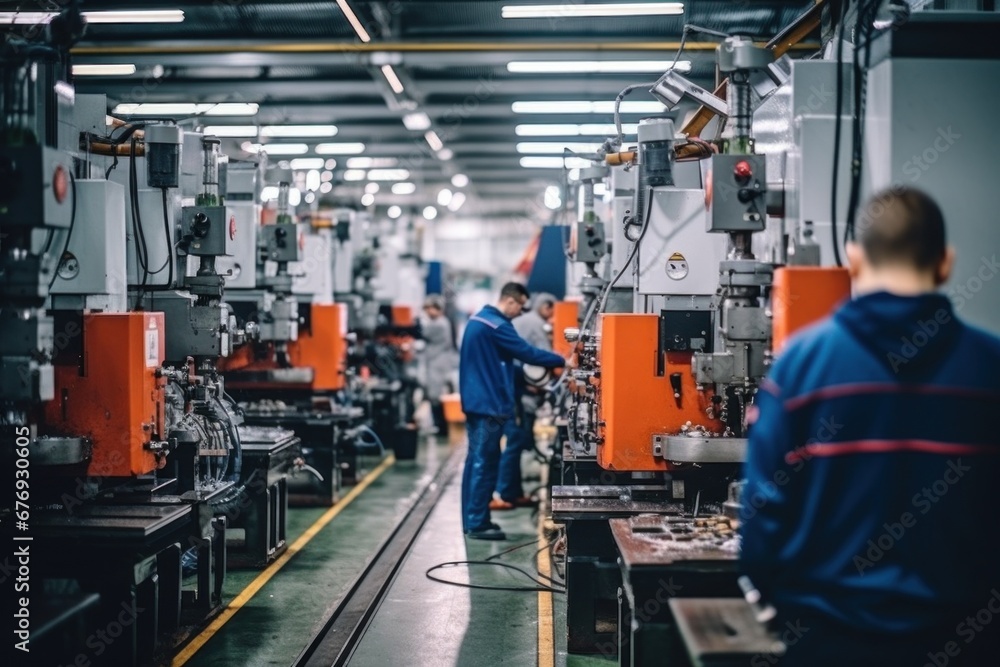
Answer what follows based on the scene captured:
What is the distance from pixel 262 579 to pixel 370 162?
31.8ft

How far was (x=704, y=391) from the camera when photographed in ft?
13.2

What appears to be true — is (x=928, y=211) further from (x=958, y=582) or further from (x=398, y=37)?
(x=398, y=37)

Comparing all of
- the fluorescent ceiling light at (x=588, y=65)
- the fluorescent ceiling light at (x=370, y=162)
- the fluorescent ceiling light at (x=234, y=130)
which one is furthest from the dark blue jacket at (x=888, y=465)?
the fluorescent ceiling light at (x=370, y=162)

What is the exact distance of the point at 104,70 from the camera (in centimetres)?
807

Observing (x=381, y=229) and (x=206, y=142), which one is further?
(x=381, y=229)

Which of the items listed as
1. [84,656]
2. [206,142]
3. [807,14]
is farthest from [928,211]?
[206,142]

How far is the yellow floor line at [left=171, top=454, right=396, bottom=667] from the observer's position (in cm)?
434

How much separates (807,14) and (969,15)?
33.1 inches

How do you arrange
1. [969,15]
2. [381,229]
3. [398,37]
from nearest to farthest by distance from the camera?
[969,15] → [398,37] → [381,229]

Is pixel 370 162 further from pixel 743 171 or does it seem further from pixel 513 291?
pixel 743 171

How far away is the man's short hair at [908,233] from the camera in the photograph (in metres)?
1.98

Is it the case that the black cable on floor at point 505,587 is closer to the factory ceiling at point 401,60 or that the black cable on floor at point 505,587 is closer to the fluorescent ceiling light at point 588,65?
the factory ceiling at point 401,60

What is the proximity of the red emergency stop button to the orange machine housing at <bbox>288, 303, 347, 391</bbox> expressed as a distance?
4904 mm

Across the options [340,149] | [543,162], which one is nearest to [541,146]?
[543,162]
